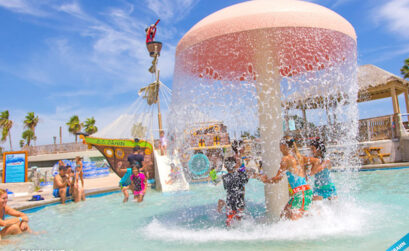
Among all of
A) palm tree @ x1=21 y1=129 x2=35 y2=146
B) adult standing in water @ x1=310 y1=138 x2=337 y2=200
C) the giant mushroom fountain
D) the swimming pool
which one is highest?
palm tree @ x1=21 y1=129 x2=35 y2=146

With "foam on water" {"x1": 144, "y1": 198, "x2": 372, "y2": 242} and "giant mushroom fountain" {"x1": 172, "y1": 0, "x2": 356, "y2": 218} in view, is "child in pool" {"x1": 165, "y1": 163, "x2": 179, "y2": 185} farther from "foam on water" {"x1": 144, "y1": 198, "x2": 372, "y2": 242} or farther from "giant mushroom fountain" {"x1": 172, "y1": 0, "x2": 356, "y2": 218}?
"giant mushroom fountain" {"x1": 172, "y1": 0, "x2": 356, "y2": 218}

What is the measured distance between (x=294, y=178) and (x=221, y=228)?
1453 millimetres

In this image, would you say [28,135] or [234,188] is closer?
[234,188]

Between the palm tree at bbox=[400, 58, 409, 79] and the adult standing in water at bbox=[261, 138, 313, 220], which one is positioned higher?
the palm tree at bbox=[400, 58, 409, 79]

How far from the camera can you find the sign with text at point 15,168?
11.2 metres

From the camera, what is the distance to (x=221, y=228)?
466cm

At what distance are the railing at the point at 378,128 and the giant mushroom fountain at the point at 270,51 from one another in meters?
10.1

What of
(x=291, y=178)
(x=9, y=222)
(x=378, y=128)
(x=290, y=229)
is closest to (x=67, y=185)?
(x=9, y=222)

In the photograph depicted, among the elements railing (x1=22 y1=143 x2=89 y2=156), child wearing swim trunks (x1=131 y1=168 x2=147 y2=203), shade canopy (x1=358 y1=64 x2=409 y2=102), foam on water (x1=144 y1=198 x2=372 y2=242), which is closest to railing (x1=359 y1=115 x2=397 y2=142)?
shade canopy (x1=358 y1=64 x2=409 y2=102)

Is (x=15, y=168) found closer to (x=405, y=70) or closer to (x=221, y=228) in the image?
(x=221, y=228)

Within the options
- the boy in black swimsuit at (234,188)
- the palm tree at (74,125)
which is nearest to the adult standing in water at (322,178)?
the boy in black swimsuit at (234,188)

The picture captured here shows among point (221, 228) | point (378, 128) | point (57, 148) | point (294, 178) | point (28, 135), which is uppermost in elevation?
point (28, 135)

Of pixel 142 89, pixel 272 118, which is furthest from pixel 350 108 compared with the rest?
pixel 142 89

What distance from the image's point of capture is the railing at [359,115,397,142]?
13328mm
